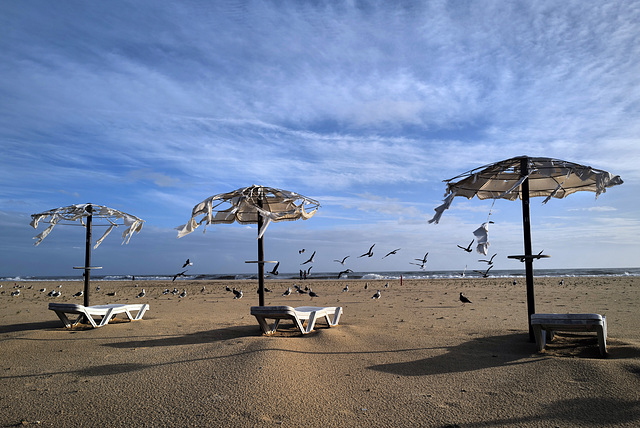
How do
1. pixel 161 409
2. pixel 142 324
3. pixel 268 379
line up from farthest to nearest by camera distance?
pixel 142 324
pixel 268 379
pixel 161 409

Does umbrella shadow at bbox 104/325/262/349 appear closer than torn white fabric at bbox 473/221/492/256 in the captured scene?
No

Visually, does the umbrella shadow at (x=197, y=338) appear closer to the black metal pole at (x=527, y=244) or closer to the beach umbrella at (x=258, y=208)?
the beach umbrella at (x=258, y=208)

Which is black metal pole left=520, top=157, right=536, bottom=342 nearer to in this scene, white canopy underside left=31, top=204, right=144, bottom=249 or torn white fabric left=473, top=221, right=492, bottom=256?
torn white fabric left=473, top=221, right=492, bottom=256

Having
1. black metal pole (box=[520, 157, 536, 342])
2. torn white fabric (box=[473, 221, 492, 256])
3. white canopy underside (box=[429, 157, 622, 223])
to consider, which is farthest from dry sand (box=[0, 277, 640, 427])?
white canopy underside (box=[429, 157, 622, 223])

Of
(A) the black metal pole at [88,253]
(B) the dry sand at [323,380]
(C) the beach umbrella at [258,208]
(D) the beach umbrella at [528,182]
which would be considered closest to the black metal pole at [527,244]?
(D) the beach umbrella at [528,182]

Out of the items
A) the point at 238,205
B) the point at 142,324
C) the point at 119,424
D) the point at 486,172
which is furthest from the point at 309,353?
the point at 142,324

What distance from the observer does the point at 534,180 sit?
964 centimetres

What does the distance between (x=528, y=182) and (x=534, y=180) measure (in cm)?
110

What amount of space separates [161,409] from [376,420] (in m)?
2.57

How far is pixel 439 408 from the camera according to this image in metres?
4.82

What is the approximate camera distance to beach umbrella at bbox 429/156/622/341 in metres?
7.68

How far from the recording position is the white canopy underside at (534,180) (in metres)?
7.68

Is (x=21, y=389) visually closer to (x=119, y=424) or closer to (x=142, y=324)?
(x=119, y=424)

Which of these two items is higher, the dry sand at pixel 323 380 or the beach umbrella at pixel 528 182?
the beach umbrella at pixel 528 182
